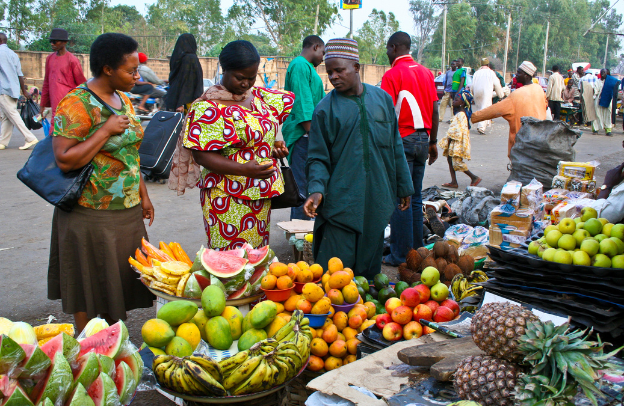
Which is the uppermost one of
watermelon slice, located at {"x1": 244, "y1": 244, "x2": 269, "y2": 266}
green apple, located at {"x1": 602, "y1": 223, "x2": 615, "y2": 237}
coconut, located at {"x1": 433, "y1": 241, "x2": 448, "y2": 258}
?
green apple, located at {"x1": 602, "y1": 223, "x2": 615, "y2": 237}

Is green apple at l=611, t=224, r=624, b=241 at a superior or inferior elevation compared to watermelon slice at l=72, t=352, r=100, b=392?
superior

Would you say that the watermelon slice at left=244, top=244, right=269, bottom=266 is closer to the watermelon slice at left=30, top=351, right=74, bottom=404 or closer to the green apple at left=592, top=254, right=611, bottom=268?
the watermelon slice at left=30, top=351, right=74, bottom=404

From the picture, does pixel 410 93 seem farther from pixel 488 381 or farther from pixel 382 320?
pixel 488 381

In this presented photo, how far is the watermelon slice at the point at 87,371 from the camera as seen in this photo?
1782mm

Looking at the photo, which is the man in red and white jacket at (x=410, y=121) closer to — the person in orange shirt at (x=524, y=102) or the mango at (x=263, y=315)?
the person in orange shirt at (x=524, y=102)

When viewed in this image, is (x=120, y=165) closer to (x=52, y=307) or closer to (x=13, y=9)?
(x=52, y=307)

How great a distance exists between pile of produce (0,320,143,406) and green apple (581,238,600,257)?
97.0 inches

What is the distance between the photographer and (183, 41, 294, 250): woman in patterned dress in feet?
10.5

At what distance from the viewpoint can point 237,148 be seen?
3.32 meters

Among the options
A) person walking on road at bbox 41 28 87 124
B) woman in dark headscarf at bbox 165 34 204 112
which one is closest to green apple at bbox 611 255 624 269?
woman in dark headscarf at bbox 165 34 204 112

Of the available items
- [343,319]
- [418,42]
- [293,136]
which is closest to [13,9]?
[293,136]

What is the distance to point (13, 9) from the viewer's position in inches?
1399

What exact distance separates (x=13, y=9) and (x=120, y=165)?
1598 inches

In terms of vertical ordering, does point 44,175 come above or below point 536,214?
above
